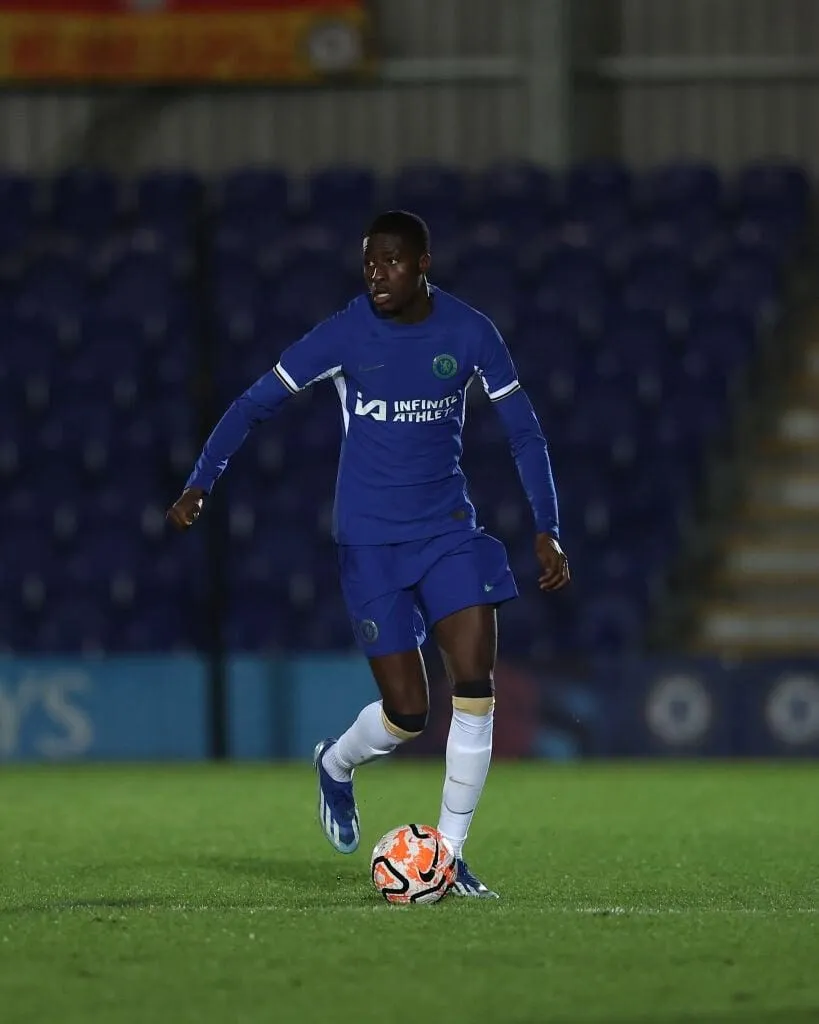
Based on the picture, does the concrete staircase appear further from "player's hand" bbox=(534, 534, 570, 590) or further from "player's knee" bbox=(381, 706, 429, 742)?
"player's hand" bbox=(534, 534, 570, 590)

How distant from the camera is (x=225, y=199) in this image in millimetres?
15766

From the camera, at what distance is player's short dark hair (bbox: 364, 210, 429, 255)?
6.03 m

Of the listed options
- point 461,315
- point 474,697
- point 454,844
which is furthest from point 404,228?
point 454,844

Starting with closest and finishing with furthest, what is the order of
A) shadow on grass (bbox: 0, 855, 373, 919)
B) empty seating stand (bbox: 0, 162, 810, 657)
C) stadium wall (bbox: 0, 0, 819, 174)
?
shadow on grass (bbox: 0, 855, 373, 919) → empty seating stand (bbox: 0, 162, 810, 657) → stadium wall (bbox: 0, 0, 819, 174)

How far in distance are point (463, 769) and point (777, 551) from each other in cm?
838

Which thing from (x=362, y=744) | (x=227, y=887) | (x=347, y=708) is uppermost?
(x=362, y=744)

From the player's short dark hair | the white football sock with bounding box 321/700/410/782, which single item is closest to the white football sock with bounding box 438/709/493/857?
the white football sock with bounding box 321/700/410/782

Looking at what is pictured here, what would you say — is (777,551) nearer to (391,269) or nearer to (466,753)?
(466,753)

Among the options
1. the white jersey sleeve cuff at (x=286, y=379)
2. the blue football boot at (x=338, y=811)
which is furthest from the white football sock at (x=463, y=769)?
the white jersey sleeve cuff at (x=286, y=379)

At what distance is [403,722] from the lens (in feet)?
20.8

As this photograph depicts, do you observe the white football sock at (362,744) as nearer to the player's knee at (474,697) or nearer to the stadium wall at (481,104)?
the player's knee at (474,697)

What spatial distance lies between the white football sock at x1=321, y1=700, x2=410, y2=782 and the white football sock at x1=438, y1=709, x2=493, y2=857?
294 mm

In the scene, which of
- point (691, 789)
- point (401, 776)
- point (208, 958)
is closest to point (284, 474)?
point (401, 776)

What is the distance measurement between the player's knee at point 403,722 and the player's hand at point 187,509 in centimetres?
83
